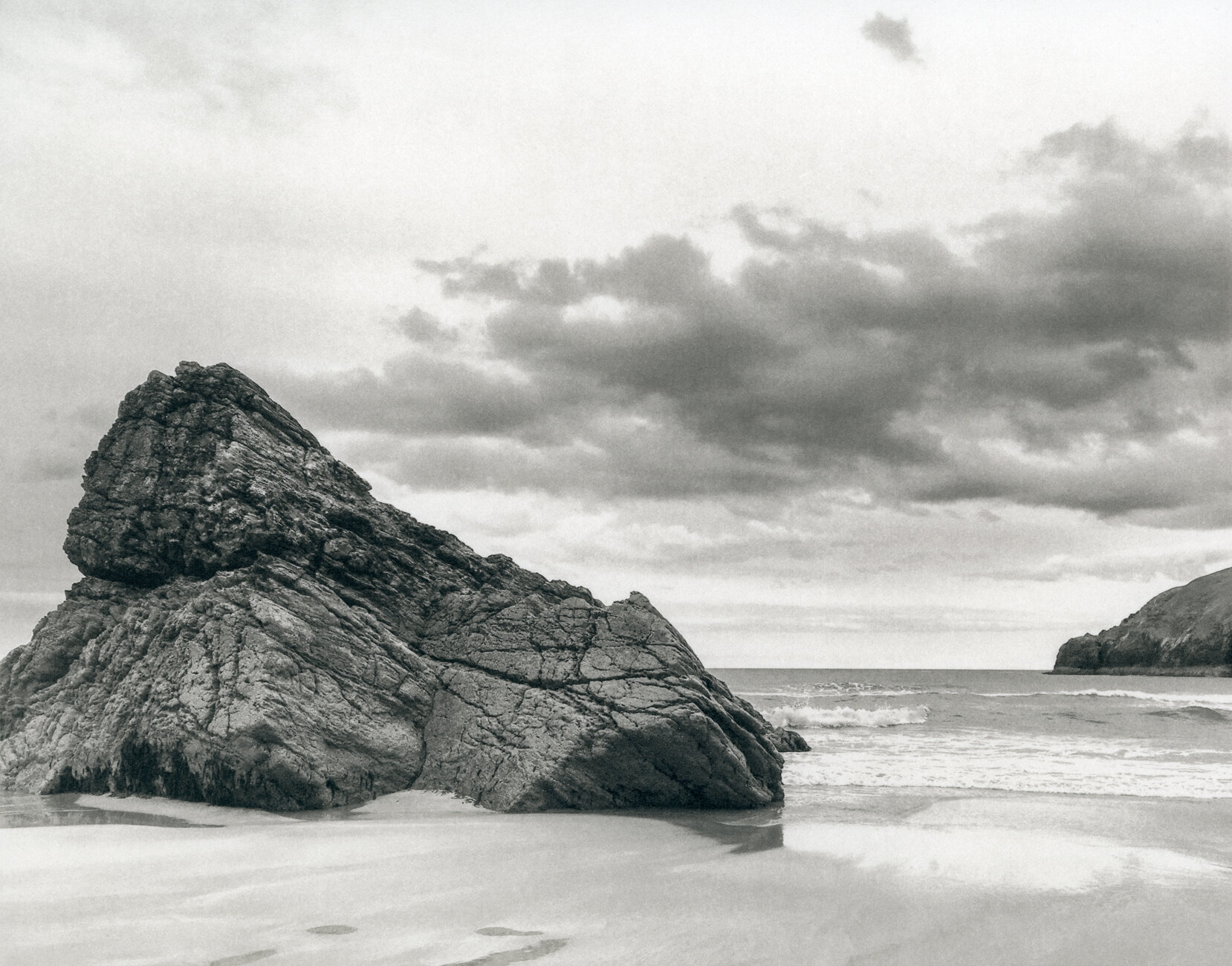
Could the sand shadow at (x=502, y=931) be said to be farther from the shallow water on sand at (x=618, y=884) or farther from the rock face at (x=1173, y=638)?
the rock face at (x=1173, y=638)

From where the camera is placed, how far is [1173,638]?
353ft

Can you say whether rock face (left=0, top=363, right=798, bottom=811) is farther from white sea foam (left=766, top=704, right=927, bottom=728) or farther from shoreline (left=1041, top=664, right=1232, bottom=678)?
shoreline (left=1041, top=664, right=1232, bottom=678)

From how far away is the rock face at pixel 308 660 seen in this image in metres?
10.6

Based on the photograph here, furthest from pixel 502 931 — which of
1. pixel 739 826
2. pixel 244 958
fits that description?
pixel 739 826

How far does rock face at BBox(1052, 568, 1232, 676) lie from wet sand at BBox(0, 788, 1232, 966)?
109225mm

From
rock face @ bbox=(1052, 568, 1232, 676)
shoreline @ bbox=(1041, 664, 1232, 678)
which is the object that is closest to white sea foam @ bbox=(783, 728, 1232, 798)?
shoreline @ bbox=(1041, 664, 1232, 678)

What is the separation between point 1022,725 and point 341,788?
2212cm

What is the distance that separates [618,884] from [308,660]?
5.47 m

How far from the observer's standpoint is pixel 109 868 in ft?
23.8

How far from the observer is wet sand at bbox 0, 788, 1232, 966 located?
18.4 ft

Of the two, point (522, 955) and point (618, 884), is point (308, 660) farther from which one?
point (522, 955)

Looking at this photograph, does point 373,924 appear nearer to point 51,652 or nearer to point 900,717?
point 51,652

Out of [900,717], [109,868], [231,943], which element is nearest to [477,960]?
[231,943]

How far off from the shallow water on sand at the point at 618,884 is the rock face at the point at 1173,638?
4241 inches
